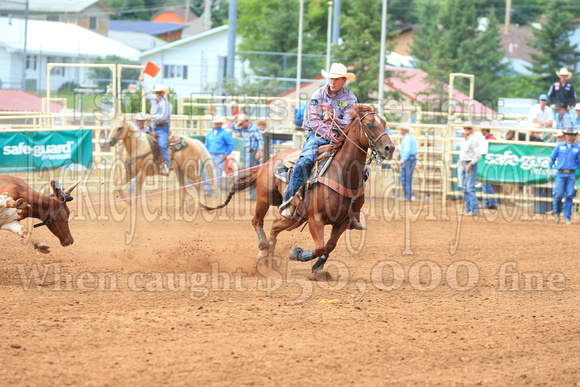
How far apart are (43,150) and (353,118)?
10785 millimetres

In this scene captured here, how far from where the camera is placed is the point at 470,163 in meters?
16.1

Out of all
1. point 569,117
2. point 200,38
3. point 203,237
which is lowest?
point 203,237

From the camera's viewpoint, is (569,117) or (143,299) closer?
(143,299)

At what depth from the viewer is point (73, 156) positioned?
1703cm

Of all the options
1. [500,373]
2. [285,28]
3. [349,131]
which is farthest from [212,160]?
[285,28]

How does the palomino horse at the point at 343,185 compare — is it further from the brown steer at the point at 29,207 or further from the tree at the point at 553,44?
the tree at the point at 553,44

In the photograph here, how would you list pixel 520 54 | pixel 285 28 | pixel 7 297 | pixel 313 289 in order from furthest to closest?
pixel 520 54 → pixel 285 28 → pixel 313 289 → pixel 7 297

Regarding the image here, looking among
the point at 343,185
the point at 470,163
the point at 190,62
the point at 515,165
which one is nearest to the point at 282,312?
the point at 343,185

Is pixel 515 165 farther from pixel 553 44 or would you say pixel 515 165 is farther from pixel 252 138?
pixel 553 44

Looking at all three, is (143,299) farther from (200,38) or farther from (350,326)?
(200,38)

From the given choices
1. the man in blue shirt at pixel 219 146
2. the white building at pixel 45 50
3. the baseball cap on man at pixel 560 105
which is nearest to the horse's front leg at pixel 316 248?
the man in blue shirt at pixel 219 146

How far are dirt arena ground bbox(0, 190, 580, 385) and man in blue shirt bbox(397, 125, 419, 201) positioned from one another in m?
5.99

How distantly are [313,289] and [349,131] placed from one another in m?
1.90

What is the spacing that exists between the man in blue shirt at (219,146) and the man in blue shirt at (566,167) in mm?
8104
